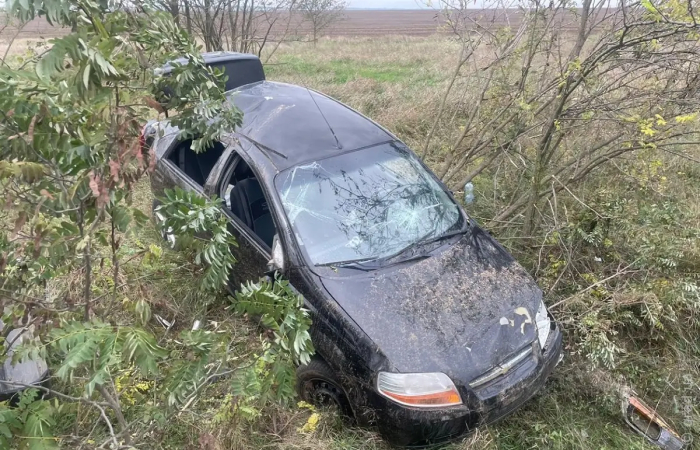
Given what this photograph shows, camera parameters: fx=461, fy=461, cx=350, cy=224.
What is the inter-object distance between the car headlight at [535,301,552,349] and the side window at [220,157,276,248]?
1.94 m

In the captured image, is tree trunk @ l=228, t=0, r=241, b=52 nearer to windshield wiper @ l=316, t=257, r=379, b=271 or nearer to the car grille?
windshield wiper @ l=316, t=257, r=379, b=271

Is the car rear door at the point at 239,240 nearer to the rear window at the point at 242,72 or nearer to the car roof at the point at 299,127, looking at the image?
the car roof at the point at 299,127

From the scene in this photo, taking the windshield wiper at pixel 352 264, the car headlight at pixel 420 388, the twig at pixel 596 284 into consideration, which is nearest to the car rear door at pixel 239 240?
the windshield wiper at pixel 352 264

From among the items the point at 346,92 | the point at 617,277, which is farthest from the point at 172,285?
the point at 346,92

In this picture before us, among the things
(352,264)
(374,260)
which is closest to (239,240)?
(352,264)

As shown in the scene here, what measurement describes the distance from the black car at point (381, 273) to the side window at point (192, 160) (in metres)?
0.24

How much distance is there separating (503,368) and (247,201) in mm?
2215

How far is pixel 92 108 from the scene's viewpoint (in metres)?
1.24

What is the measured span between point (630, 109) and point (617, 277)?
1.39 metres

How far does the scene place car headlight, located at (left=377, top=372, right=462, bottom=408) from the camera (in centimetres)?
241

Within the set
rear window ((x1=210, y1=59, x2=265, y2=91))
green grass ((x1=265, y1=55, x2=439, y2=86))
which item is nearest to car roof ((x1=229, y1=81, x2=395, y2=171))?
rear window ((x1=210, y1=59, x2=265, y2=91))

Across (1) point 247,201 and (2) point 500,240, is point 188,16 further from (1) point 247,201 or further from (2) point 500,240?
(2) point 500,240

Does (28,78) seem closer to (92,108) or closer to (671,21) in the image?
(92,108)

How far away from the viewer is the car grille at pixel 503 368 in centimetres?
247
